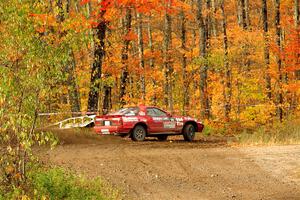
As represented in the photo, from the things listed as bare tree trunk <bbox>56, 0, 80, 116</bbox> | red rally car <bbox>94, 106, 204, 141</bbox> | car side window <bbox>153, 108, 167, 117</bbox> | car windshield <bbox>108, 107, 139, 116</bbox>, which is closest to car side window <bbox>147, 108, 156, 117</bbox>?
red rally car <bbox>94, 106, 204, 141</bbox>

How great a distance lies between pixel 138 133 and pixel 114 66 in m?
8.75

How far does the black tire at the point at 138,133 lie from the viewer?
20.5 m

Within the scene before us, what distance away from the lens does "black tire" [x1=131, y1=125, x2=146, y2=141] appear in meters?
20.5

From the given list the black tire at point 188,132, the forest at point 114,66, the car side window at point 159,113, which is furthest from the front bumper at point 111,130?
the black tire at point 188,132

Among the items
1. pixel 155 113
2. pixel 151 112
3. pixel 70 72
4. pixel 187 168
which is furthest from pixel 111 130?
pixel 187 168

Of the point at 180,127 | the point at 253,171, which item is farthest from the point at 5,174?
the point at 180,127

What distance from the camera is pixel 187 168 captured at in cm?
1482

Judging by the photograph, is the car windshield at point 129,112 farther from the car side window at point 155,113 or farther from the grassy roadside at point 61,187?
the grassy roadside at point 61,187

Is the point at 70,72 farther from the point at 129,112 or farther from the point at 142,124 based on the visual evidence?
the point at 142,124

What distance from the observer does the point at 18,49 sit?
9.02m

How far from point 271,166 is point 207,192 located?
11.9 feet

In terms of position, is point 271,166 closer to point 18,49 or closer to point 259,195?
point 259,195

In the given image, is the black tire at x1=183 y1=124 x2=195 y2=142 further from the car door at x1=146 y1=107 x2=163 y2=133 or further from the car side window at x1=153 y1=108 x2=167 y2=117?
the car door at x1=146 y1=107 x2=163 y2=133

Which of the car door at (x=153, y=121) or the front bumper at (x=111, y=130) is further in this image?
the car door at (x=153, y=121)
